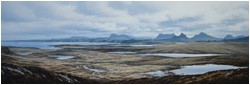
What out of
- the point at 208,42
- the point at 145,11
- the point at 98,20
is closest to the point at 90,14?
the point at 98,20

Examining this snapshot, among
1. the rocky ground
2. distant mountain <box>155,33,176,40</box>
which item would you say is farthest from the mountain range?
the rocky ground

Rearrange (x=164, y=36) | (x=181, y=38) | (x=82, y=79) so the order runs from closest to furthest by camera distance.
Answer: (x=82, y=79) → (x=164, y=36) → (x=181, y=38)

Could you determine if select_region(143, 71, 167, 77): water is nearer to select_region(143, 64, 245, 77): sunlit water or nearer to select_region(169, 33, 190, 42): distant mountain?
select_region(143, 64, 245, 77): sunlit water

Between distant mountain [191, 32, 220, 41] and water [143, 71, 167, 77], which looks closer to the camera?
water [143, 71, 167, 77]

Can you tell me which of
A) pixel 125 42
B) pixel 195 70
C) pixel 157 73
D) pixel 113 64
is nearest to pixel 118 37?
pixel 125 42

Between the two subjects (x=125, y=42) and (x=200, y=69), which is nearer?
(x=200, y=69)

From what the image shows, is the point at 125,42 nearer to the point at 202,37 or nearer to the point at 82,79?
the point at 82,79

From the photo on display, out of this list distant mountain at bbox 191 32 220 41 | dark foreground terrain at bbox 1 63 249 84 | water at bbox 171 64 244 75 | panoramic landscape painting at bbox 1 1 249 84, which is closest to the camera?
dark foreground terrain at bbox 1 63 249 84

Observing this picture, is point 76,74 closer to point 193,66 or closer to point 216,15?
point 193,66
